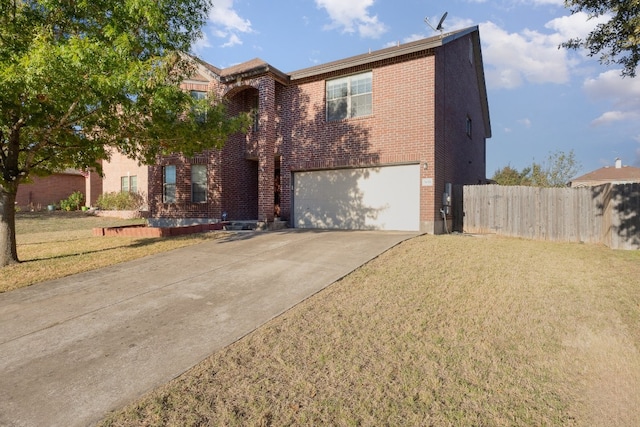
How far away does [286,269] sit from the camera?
6.67m

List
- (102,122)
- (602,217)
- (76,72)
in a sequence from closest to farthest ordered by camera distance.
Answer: (76,72), (102,122), (602,217)

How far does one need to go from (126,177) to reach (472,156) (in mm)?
21446

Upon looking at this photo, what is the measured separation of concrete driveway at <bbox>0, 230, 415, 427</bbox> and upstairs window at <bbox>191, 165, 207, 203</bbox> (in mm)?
7288

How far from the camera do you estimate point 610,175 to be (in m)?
37.7

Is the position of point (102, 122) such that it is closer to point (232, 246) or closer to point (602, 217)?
point (232, 246)

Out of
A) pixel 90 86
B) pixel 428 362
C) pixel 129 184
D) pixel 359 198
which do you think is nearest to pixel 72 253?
pixel 90 86

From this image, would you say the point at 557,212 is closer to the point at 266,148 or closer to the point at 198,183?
the point at 266,148

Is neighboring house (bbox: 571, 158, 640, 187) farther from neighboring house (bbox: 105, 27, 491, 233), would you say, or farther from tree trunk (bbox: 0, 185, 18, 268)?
tree trunk (bbox: 0, 185, 18, 268)

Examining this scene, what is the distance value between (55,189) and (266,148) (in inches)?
958

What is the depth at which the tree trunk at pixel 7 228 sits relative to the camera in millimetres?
7457

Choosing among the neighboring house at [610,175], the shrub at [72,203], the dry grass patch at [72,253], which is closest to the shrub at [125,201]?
the shrub at [72,203]

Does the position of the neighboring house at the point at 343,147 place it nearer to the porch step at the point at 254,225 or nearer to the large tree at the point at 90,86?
the porch step at the point at 254,225

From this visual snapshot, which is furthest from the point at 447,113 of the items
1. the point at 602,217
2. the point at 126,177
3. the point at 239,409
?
the point at 126,177

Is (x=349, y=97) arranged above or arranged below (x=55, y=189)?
above
